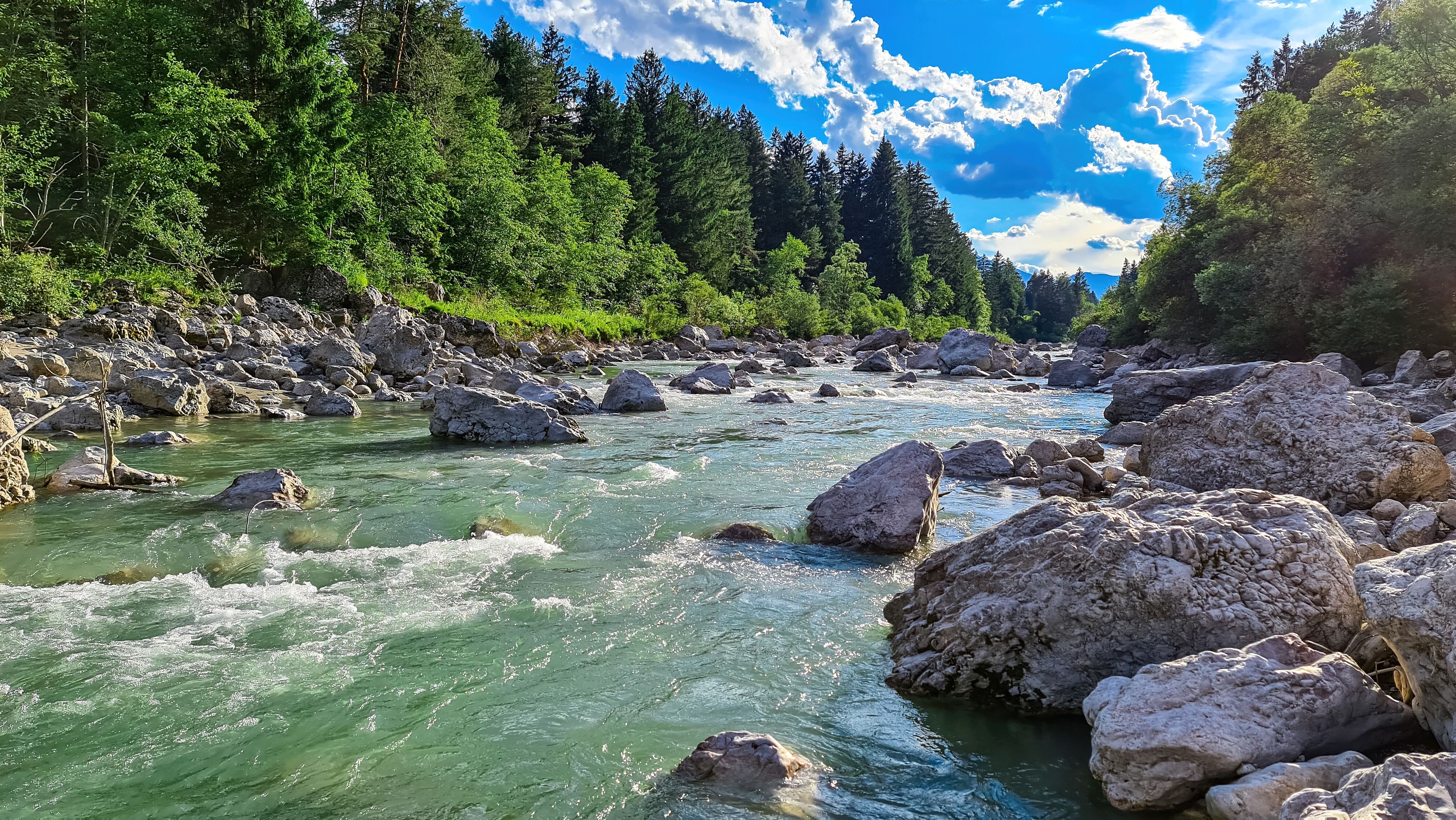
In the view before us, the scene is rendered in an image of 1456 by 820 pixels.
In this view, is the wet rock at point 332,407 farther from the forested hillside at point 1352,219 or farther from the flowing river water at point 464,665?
the forested hillside at point 1352,219

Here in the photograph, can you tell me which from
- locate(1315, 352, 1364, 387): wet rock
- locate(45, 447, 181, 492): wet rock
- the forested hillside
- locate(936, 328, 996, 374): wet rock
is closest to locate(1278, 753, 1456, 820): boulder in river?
locate(45, 447, 181, 492): wet rock

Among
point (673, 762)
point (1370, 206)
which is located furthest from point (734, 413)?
point (1370, 206)

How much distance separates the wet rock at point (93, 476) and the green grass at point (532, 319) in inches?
716

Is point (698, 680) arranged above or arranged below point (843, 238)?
below

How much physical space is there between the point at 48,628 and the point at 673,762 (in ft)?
14.9

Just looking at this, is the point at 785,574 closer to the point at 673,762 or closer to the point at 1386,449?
the point at 673,762

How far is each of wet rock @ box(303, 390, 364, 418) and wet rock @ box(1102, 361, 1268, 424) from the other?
622 inches

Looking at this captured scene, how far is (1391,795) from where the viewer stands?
2.52 metres

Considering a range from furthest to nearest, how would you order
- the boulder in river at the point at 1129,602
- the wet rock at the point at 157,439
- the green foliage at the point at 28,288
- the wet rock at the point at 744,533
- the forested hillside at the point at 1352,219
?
the forested hillside at the point at 1352,219
the green foliage at the point at 28,288
the wet rock at the point at 157,439
the wet rock at the point at 744,533
the boulder in river at the point at 1129,602

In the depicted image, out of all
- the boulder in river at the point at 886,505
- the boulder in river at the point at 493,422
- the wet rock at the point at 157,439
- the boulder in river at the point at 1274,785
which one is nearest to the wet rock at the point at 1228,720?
the boulder in river at the point at 1274,785

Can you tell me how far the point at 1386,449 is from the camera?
7.58 m

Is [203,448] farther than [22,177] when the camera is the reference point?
No

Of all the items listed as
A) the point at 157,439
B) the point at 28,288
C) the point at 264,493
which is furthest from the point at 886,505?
the point at 28,288

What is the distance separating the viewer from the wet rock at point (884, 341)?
159 feet
